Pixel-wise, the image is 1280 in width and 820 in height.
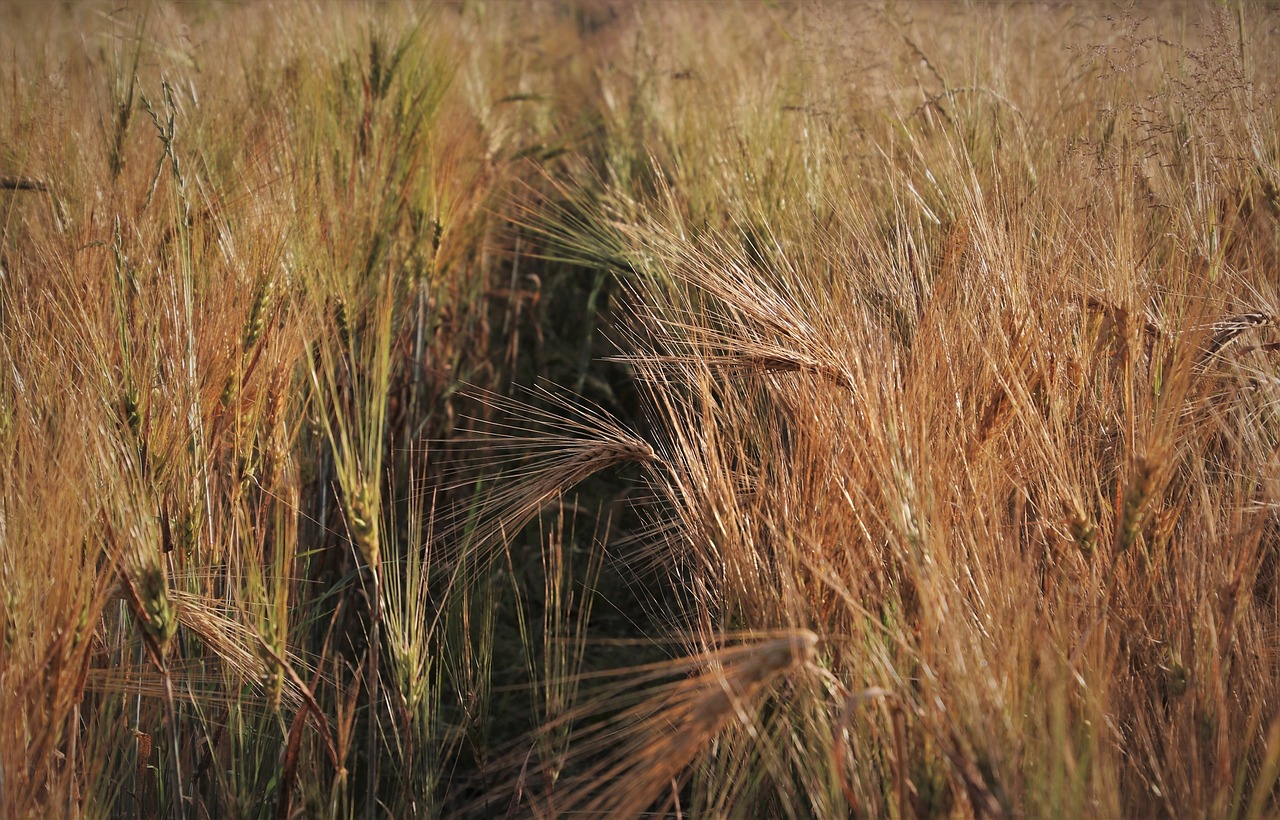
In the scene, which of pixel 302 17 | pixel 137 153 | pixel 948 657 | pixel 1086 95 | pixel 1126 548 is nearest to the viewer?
pixel 948 657

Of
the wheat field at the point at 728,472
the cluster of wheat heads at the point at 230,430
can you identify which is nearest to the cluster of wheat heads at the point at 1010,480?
the wheat field at the point at 728,472

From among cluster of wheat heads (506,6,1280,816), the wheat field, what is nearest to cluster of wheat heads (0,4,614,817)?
the wheat field

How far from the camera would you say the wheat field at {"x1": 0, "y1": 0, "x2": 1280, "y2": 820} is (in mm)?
872

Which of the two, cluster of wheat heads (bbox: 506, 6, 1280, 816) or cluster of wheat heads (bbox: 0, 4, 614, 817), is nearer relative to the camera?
cluster of wheat heads (bbox: 506, 6, 1280, 816)

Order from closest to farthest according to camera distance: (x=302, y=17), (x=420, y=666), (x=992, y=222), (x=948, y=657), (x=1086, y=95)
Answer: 1. (x=948, y=657)
2. (x=420, y=666)
3. (x=992, y=222)
4. (x=1086, y=95)
5. (x=302, y=17)

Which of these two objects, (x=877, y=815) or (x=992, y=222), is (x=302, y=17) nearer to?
(x=992, y=222)

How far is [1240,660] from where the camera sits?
3.10 feet

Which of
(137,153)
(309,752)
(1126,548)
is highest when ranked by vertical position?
(137,153)

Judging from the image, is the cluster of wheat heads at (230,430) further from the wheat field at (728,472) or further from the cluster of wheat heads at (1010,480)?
the cluster of wheat heads at (1010,480)

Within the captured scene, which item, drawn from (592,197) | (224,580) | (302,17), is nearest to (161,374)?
(224,580)

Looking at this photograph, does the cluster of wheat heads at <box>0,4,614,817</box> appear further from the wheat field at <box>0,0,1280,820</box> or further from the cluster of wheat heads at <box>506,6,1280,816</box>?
the cluster of wheat heads at <box>506,6,1280,816</box>

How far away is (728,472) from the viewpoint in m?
1.05

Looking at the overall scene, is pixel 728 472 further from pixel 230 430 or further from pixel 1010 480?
pixel 230 430

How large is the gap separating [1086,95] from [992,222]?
30.0 inches
